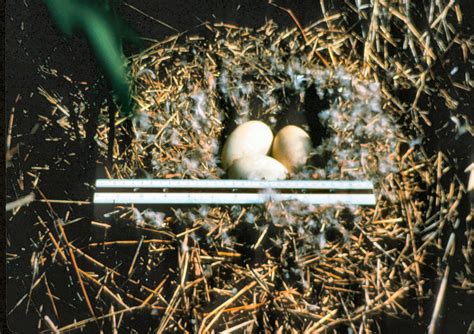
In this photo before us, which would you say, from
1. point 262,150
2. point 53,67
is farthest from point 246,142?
point 53,67

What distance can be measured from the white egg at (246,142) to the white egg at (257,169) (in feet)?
0.06

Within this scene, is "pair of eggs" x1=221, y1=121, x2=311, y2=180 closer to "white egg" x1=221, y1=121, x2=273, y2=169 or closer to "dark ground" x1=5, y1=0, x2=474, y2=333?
"white egg" x1=221, y1=121, x2=273, y2=169

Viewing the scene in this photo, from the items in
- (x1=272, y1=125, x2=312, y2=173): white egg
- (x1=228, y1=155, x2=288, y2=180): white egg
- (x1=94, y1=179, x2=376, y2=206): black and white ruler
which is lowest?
(x1=94, y1=179, x2=376, y2=206): black and white ruler

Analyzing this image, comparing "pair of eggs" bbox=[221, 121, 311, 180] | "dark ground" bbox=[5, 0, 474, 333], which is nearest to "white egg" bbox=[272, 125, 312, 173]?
"pair of eggs" bbox=[221, 121, 311, 180]

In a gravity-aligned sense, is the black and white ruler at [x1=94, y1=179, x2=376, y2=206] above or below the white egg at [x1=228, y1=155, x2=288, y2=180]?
below

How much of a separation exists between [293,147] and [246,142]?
0.09 metres

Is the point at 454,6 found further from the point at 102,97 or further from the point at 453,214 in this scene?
the point at 102,97

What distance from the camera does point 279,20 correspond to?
931mm

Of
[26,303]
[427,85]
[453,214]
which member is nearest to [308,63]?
[427,85]

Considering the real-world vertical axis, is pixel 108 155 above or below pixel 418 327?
above

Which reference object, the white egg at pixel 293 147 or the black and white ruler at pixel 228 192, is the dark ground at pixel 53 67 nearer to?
the black and white ruler at pixel 228 192

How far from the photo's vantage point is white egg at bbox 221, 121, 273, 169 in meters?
0.95

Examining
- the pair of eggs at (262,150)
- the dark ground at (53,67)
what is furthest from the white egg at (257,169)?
the dark ground at (53,67)

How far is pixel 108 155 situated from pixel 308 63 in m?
0.42
